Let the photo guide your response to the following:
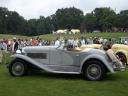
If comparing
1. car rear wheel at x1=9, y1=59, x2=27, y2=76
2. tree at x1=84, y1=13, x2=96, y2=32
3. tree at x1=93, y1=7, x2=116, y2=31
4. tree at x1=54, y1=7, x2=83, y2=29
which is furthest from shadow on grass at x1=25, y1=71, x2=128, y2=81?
tree at x1=54, y1=7, x2=83, y2=29

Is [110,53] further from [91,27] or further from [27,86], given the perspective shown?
[91,27]

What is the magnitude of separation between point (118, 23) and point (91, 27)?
42.2ft

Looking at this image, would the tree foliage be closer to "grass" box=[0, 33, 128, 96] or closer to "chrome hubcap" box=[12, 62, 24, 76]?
"chrome hubcap" box=[12, 62, 24, 76]

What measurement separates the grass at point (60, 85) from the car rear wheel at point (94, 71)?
0.26 metres

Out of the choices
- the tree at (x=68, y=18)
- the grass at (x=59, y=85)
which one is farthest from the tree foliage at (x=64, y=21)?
the grass at (x=59, y=85)

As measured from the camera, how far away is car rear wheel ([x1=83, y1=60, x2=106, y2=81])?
13.6 metres

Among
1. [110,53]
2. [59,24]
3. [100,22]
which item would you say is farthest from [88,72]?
[59,24]

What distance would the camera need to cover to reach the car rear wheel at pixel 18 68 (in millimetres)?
14547

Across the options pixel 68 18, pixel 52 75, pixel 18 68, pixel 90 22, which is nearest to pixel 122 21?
pixel 90 22

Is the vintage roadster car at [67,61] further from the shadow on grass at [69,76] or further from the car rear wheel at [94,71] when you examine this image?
the shadow on grass at [69,76]

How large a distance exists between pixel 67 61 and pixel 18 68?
1982 mm

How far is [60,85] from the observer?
41.4 feet

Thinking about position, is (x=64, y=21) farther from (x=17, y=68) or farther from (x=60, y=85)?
(x=60, y=85)

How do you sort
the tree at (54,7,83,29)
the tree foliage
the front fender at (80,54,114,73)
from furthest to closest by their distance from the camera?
the tree at (54,7,83,29) → the tree foliage → the front fender at (80,54,114,73)
